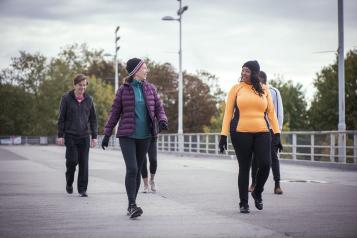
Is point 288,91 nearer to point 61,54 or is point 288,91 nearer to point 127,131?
point 61,54

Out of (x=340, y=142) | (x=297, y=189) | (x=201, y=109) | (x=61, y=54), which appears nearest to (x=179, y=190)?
(x=297, y=189)

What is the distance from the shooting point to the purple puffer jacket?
8422mm

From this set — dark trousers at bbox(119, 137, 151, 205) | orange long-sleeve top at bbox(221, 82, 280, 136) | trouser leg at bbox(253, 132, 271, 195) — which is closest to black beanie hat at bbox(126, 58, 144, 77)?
dark trousers at bbox(119, 137, 151, 205)

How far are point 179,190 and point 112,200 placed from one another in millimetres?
2063

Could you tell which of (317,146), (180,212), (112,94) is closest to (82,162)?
(180,212)

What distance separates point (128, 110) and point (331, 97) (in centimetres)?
6033

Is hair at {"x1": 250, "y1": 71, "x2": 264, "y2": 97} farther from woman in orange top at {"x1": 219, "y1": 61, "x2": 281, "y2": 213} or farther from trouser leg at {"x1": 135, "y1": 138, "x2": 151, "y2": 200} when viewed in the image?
trouser leg at {"x1": 135, "y1": 138, "x2": 151, "y2": 200}

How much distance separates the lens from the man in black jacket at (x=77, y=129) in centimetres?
1143

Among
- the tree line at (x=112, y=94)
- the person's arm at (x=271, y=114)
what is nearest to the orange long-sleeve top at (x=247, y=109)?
the person's arm at (x=271, y=114)

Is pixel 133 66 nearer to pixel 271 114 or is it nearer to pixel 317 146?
pixel 271 114

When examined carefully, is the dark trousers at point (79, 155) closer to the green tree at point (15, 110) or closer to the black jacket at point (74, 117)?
the black jacket at point (74, 117)

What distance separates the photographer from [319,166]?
22.3 metres

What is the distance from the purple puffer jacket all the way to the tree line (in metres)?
54.9

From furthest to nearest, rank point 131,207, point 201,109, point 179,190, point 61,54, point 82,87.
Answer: point 61,54 → point 201,109 → point 179,190 → point 82,87 → point 131,207
